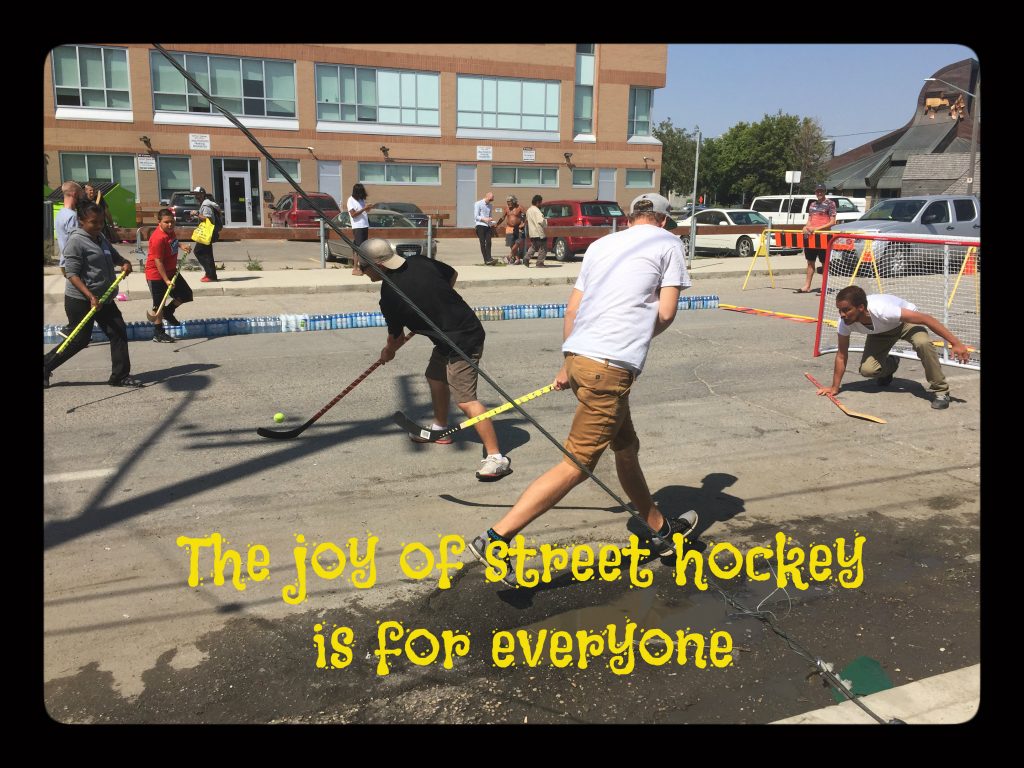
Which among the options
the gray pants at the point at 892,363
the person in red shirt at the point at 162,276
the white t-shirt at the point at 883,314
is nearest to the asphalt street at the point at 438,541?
the gray pants at the point at 892,363

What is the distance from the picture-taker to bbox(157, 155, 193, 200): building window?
36.0 meters

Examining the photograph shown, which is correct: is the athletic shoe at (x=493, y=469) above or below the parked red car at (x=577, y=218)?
below

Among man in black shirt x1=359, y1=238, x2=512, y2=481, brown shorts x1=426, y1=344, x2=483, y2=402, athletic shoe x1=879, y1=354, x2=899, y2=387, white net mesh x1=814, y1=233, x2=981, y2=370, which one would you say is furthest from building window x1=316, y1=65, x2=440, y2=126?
brown shorts x1=426, y1=344, x2=483, y2=402

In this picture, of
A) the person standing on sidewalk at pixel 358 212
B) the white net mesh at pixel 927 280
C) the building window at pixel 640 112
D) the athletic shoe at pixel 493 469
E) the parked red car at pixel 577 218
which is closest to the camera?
the athletic shoe at pixel 493 469

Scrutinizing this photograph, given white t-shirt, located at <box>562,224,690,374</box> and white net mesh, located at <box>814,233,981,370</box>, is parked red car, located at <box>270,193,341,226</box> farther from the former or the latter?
white t-shirt, located at <box>562,224,690,374</box>

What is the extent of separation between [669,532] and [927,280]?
26.0 feet

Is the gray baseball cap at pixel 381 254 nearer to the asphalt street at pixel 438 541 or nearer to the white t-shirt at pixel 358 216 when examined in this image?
the asphalt street at pixel 438 541

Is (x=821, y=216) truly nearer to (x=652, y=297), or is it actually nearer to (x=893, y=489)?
(x=893, y=489)

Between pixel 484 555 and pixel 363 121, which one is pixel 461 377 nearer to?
pixel 484 555

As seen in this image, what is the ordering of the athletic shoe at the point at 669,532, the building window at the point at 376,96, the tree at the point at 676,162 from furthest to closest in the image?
the tree at the point at 676,162, the building window at the point at 376,96, the athletic shoe at the point at 669,532

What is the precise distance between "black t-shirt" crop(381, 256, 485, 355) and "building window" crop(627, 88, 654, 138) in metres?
41.7

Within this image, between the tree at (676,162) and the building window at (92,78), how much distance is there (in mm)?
42055

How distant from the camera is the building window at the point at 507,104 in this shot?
136 ft
